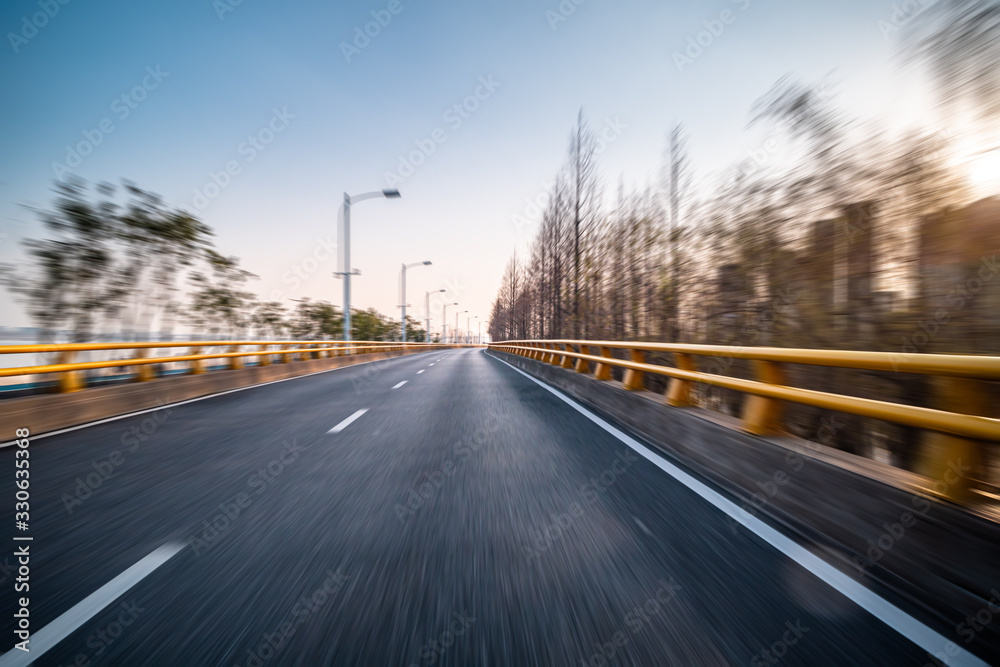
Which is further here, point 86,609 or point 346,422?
point 346,422

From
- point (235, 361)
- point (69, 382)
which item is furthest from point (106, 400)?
point (235, 361)

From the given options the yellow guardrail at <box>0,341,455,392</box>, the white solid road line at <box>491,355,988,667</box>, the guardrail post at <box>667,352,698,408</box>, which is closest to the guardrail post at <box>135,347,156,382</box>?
the yellow guardrail at <box>0,341,455,392</box>

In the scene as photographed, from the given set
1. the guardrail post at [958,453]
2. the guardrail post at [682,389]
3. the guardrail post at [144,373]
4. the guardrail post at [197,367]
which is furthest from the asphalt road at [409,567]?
the guardrail post at [197,367]

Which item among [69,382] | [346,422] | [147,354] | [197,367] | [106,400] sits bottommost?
[346,422]

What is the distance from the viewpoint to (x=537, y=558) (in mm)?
2596

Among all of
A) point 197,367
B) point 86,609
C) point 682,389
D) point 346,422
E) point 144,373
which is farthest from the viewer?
point 197,367

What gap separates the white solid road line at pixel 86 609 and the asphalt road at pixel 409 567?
0.03 metres

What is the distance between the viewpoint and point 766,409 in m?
3.60

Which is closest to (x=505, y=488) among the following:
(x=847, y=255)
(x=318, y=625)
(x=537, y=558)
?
(x=537, y=558)

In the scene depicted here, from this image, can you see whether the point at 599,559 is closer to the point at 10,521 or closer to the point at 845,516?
the point at 845,516

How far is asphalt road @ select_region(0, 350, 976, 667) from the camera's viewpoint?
1.83 metres

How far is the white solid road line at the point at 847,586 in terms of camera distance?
1.77 meters

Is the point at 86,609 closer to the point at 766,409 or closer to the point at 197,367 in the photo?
the point at 766,409

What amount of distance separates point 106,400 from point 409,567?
7.23 metres
